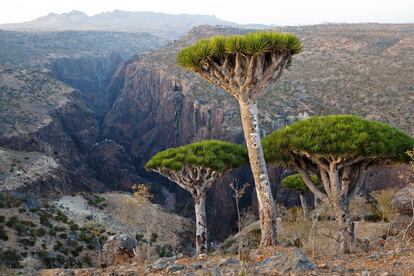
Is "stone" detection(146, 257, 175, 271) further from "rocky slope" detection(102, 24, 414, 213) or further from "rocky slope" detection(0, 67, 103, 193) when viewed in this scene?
"rocky slope" detection(0, 67, 103, 193)

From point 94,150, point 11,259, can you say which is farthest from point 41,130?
point 11,259

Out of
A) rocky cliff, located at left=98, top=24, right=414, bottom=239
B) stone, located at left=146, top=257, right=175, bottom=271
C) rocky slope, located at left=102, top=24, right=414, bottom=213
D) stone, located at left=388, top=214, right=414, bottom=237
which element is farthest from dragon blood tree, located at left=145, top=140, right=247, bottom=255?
rocky slope, located at left=102, top=24, right=414, bottom=213

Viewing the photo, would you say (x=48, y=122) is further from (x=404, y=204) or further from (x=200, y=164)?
(x=404, y=204)

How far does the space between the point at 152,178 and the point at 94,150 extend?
36.3ft

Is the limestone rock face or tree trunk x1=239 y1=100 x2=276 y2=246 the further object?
the limestone rock face

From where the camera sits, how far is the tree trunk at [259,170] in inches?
554

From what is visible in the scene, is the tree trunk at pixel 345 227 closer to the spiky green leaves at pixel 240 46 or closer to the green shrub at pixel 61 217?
the spiky green leaves at pixel 240 46

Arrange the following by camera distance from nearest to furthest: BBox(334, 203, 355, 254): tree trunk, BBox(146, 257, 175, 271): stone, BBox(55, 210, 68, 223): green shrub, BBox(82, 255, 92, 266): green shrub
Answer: BBox(146, 257, 175, 271): stone → BBox(334, 203, 355, 254): tree trunk → BBox(82, 255, 92, 266): green shrub → BBox(55, 210, 68, 223): green shrub

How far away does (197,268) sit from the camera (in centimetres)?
962

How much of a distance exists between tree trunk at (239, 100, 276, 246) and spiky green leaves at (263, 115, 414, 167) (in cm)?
115

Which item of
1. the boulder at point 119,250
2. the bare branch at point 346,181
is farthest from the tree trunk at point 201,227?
the bare branch at point 346,181

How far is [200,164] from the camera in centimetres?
1897

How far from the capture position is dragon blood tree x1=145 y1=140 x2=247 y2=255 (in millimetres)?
18812

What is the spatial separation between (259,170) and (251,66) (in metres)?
3.58
